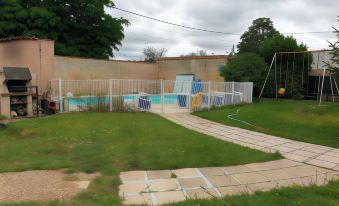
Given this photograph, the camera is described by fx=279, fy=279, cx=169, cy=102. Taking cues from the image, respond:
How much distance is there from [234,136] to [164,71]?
1413 cm

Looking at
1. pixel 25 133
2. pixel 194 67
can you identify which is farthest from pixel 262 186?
pixel 194 67

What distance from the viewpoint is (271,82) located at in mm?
18375

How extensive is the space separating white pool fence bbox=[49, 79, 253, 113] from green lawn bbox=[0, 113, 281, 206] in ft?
8.61

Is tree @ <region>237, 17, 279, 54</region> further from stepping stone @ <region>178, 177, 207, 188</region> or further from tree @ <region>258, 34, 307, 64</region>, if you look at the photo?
stepping stone @ <region>178, 177, 207, 188</region>

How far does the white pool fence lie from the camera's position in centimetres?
1154

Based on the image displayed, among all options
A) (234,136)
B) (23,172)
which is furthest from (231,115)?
(23,172)

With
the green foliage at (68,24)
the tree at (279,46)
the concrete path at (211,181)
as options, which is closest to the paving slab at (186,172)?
the concrete path at (211,181)

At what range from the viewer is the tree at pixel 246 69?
53.9 ft

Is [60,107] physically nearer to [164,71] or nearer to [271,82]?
[164,71]

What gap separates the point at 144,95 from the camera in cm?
1268

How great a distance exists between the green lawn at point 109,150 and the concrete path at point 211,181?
25 centimetres

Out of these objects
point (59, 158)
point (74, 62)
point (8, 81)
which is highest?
point (74, 62)

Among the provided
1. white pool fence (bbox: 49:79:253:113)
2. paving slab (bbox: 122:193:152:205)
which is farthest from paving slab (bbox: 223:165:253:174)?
white pool fence (bbox: 49:79:253:113)

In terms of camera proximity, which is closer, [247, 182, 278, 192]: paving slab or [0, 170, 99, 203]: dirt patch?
[0, 170, 99, 203]: dirt patch
